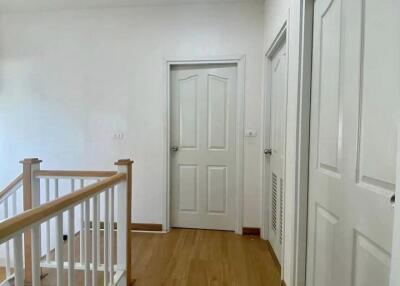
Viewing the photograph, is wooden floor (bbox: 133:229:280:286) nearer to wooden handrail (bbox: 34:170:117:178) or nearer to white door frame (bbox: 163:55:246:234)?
white door frame (bbox: 163:55:246:234)

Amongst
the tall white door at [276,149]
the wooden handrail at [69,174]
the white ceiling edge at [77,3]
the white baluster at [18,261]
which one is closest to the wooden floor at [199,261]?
the tall white door at [276,149]

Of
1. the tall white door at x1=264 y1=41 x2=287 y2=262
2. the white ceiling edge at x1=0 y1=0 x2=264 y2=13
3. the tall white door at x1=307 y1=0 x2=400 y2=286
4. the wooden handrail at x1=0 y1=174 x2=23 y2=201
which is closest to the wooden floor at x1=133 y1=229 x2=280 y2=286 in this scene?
the tall white door at x1=264 y1=41 x2=287 y2=262

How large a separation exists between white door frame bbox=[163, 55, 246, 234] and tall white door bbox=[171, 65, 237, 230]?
0.25 ft

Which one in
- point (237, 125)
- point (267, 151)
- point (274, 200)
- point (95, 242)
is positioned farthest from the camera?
point (237, 125)

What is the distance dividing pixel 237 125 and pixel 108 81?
1.64 meters

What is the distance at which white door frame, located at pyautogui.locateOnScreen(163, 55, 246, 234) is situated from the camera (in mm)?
2816

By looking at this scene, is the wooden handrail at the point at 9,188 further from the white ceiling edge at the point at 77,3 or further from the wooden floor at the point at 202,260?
the white ceiling edge at the point at 77,3

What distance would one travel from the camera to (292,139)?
5.27ft

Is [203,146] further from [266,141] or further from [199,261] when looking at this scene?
[199,261]

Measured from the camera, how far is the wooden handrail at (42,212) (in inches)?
32.7

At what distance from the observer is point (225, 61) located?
9.32ft

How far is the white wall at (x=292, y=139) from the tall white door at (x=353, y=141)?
0.10 m

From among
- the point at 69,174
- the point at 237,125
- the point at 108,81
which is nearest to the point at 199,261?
the point at 69,174

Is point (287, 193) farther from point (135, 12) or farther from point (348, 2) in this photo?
point (135, 12)
